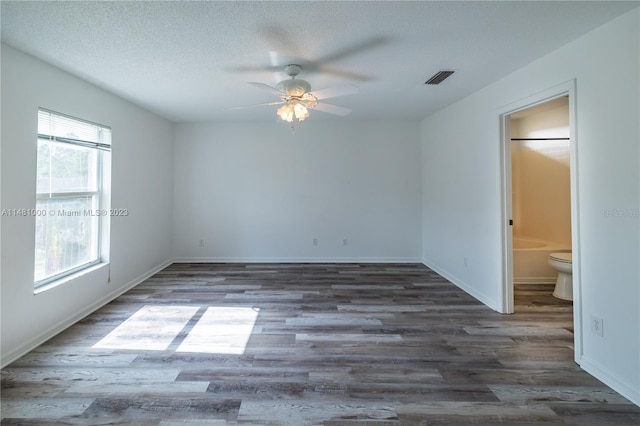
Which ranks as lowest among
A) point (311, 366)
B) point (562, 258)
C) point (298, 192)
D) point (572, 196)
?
point (311, 366)

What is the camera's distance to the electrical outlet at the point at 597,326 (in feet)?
6.27

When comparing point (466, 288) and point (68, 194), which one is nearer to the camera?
point (68, 194)

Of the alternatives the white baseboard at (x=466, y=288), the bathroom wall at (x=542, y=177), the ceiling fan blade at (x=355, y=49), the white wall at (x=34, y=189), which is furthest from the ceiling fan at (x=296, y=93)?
the bathroom wall at (x=542, y=177)

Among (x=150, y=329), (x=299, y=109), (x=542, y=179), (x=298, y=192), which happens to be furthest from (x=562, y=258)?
(x=150, y=329)

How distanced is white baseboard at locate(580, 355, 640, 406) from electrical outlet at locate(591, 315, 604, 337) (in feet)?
0.68

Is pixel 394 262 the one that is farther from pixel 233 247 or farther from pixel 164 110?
pixel 164 110

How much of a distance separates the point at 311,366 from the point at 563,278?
328cm

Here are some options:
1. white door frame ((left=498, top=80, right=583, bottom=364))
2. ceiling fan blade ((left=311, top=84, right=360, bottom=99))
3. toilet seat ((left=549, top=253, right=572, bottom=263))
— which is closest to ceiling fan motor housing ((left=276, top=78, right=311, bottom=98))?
ceiling fan blade ((left=311, top=84, right=360, bottom=99))

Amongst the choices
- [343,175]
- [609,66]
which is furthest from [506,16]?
[343,175]

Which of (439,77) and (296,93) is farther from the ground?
(439,77)

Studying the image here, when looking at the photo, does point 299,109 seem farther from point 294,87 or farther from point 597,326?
point 597,326

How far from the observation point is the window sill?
A: 7.96ft

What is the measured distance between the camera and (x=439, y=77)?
2850 millimetres

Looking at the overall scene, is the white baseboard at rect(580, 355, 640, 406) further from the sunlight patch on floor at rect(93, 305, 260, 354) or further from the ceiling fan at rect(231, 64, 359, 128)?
the ceiling fan at rect(231, 64, 359, 128)
